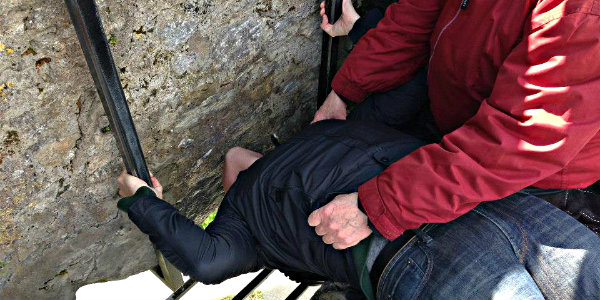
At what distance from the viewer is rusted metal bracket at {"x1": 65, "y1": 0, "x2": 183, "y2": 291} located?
170 cm

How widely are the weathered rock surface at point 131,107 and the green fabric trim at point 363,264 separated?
106 cm

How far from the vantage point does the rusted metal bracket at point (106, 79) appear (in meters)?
1.70

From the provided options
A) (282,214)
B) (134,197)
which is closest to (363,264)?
(282,214)

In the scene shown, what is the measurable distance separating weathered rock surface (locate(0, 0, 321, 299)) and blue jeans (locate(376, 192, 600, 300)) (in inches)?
48.0

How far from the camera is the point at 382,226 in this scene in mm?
1866

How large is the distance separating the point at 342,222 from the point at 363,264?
6.6 inches

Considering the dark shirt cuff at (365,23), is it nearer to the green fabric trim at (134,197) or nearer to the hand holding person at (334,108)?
the hand holding person at (334,108)

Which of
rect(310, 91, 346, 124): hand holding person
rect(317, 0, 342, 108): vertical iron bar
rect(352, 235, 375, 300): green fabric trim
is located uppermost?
rect(317, 0, 342, 108): vertical iron bar

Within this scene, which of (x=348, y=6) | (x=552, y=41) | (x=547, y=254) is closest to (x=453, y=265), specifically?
(x=547, y=254)

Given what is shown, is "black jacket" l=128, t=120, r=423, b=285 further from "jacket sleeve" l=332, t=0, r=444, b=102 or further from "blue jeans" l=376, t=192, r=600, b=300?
"jacket sleeve" l=332, t=0, r=444, b=102

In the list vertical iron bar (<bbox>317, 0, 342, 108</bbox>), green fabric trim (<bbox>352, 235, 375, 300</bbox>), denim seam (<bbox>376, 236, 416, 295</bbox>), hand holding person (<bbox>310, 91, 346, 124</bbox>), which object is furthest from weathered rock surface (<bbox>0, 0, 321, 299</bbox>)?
denim seam (<bbox>376, 236, 416, 295</bbox>)

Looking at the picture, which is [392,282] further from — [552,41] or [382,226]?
[552,41]

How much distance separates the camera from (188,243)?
199 centimetres

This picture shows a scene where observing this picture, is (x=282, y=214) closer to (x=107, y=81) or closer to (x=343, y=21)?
(x=107, y=81)
